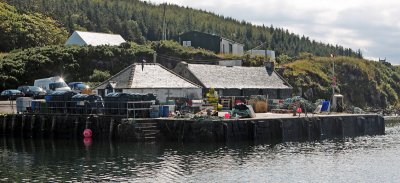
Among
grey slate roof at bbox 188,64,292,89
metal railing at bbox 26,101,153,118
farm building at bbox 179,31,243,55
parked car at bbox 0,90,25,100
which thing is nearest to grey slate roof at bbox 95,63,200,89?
metal railing at bbox 26,101,153,118

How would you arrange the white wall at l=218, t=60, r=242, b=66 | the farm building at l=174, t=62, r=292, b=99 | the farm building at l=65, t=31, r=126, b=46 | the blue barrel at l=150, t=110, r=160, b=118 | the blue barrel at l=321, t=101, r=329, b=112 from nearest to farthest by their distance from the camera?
the blue barrel at l=150, t=110, r=160, b=118 < the blue barrel at l=321, t=101, r=329, b=112 < the farm building at l=174, t=62, r=292, b=99 < the white wall at l=218, t=60, r=242, b=66 < the farm building at l=65, t=31, r=126, b=46

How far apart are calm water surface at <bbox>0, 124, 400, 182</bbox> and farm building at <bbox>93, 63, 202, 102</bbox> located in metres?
10.8

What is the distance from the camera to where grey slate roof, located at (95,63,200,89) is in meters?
60.6

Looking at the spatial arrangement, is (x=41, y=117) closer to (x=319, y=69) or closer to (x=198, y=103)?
(x=198, y=103)

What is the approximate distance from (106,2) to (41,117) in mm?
122418

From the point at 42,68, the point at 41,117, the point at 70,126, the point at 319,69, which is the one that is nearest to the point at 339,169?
the point at 70,126

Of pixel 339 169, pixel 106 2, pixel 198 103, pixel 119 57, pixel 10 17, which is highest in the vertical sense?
pixel 106 2

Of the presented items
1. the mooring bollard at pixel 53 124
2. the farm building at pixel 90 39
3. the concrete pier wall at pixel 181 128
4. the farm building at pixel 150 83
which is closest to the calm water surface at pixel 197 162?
the concrete pier wall at pixel 181 128

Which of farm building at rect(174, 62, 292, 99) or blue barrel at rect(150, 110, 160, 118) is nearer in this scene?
blue barrel at rect(150, 110, 160, 118)

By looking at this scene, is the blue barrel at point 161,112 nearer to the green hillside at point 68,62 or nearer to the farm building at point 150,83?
the farm building at point 150,83

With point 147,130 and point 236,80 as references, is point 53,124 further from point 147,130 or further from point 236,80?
point 236,80

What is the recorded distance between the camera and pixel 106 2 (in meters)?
174

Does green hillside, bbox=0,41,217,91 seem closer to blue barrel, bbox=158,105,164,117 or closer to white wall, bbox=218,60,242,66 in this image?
white wall, bbox=218,60,242,66

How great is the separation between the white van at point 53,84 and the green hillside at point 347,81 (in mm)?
37449
